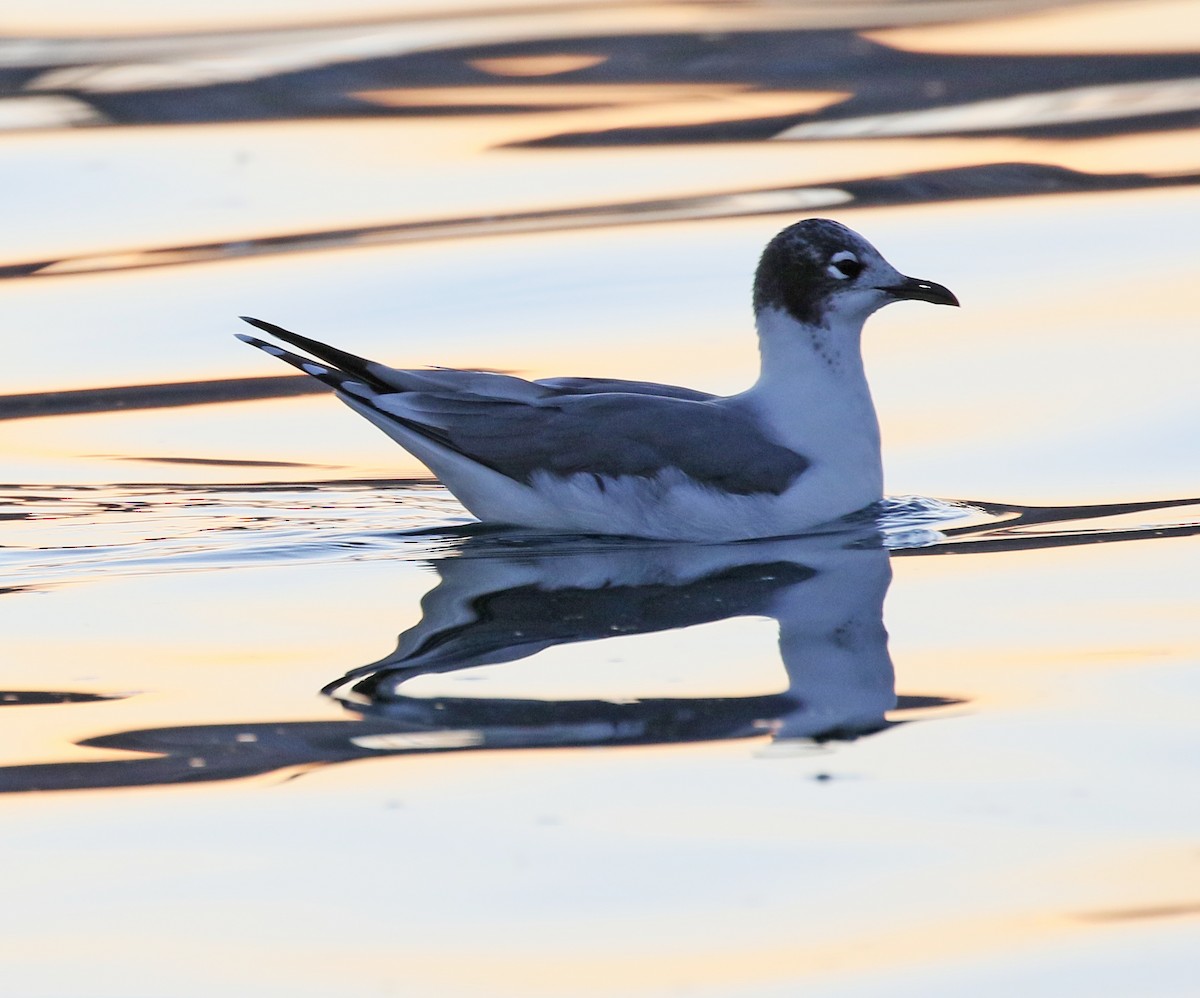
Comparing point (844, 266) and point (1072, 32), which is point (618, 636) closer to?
point (844, 266)

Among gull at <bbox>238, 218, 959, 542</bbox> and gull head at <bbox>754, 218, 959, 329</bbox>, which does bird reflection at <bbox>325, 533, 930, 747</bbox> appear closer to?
gull at <bbox>238, 218, 959, 542</bbox>

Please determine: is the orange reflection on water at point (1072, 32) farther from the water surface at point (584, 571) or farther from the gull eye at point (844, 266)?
the gull eye at point (844, 266)

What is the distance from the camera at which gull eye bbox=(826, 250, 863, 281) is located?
787cm

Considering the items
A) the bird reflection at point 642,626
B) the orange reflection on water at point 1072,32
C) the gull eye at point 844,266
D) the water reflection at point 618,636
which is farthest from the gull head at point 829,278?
the orange reflection on water at point 1072,32

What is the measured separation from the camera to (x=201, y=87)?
15.2 meters

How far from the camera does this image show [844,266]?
7891mm

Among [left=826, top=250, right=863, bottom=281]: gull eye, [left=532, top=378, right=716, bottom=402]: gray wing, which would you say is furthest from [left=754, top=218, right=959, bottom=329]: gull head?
[left=532, top=378, right=716, bottom=402]: gray wing

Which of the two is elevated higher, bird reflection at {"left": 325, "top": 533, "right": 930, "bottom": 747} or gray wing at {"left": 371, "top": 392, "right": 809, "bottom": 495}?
gray wing at {"left": 371, "top": 392, "right": 809, "bottom": 495}

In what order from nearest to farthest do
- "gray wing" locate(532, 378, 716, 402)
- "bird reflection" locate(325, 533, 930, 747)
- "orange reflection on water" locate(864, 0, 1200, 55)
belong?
"bird reflection" locate(325, 533, 930, 747)
"gray wing" locate(532, 378, 716, 402)
"orange reflection on water" locate(864, 0, 1200, 55)

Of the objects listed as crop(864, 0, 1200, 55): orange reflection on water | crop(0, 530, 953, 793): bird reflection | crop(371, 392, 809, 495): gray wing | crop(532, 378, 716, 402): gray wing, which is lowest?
crop(0, 530, 953, 793): bird reflection

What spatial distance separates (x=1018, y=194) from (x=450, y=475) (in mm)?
6032

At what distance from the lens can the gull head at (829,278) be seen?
25.8ft

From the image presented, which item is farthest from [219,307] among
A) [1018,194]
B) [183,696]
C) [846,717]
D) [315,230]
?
[846,717]

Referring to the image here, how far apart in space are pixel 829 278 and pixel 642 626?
2.06 m
